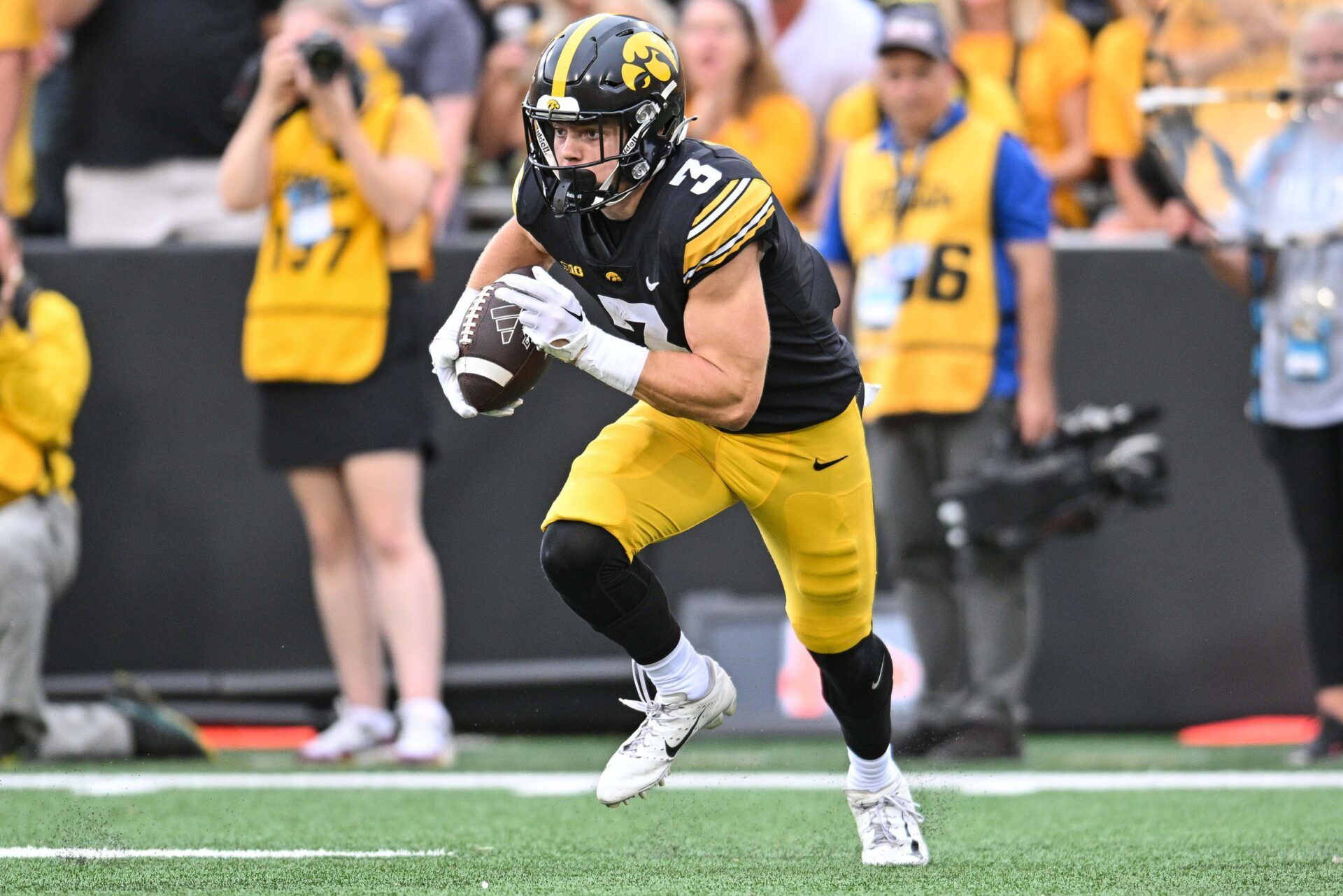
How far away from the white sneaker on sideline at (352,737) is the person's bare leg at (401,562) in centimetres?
17

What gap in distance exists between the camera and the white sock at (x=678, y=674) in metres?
3.80

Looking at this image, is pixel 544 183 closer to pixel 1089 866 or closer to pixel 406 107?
pixel 1089 866

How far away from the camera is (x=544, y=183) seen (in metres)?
3.67

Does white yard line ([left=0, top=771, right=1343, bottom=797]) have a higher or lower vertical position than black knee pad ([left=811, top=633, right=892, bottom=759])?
lower

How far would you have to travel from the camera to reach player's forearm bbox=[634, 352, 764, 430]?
351 centimetres

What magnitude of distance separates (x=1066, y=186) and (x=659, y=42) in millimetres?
3636

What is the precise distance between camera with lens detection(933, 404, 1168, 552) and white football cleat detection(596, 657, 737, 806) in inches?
72.0

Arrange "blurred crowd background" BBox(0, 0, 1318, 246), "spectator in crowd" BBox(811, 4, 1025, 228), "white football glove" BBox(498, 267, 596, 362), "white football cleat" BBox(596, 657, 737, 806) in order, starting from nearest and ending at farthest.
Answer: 1. "white football glove" BBox(498, 267, 596, 362)
2. "white football cleat" BBox(596, 657, 737, 806)
3. "spectator in crowd" BBox(811, 4, 1025, 228)
4. "blurred crowd background" BBox(0, 0, 1318, 246)

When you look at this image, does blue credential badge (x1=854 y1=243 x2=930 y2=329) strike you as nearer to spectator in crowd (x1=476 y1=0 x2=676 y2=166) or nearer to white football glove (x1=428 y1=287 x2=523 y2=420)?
spectator in crowd (x1=476 y1=0 x2=676 y2=166)

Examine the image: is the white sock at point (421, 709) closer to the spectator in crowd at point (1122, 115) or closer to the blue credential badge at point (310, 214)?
the blue credential badge at point (310, 214)

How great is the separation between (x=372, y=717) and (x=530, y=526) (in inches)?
42.5

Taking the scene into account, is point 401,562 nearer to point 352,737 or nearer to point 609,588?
point 352,737


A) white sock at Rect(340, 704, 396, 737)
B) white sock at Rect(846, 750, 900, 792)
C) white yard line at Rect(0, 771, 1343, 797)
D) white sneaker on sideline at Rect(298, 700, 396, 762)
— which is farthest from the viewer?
white sock at Rect(340, 704, 396, 737)

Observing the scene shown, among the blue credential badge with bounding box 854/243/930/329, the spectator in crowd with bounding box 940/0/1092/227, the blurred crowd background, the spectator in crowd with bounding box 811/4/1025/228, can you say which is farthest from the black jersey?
the spectator in crowd with bounding box 940/0/1092/227
